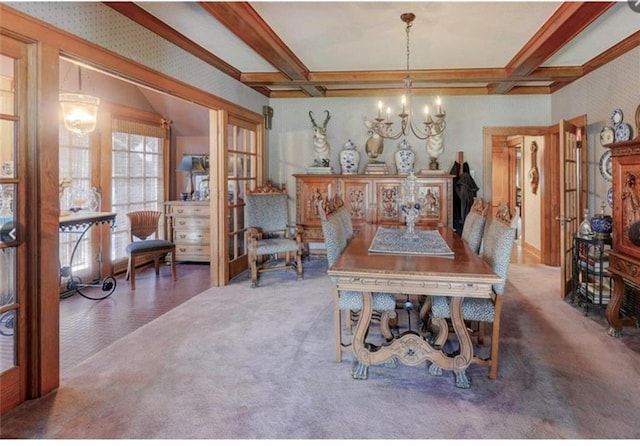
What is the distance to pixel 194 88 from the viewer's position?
3816mm

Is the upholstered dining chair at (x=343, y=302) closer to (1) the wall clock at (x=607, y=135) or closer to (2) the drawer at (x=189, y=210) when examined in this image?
(1) the wall clock at (x=607, y=135)

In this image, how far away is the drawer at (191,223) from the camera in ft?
18.2

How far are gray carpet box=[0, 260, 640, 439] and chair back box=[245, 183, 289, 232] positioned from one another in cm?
188

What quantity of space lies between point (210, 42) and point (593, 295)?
4.07 metres

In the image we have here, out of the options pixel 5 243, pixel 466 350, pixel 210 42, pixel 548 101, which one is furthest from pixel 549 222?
pixel 5 243

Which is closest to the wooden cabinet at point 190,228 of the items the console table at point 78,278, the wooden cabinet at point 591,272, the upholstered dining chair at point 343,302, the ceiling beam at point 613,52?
the console table at point 78,278

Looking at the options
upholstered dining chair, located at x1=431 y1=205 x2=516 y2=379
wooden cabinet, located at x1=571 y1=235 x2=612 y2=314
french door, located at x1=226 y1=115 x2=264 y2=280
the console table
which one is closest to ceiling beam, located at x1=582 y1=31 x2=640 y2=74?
wooden cabinet, located at x1=571 y1=235 x2=612 y2=314

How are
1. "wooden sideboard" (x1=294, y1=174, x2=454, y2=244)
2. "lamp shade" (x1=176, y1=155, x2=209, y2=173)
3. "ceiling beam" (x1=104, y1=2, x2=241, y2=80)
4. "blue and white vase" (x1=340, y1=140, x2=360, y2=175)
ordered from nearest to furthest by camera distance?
"ceiling beam" (x1=104, y1=2, x2=241, y2=80) → "wooden sideboard" (x1=294, y1=174, x2=454, y2=244) → "blue and white vase" (x1=340, y1=140, x2=360, y2=175) → "lamp shade" (x1=176, y1=155, x2=209, y2=173)

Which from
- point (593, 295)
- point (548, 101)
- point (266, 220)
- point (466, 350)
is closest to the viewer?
point (466, 350)

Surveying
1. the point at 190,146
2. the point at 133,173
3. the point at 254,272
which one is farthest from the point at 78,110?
the point at 190,146

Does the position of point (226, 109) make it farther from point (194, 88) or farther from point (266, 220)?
point (266, 220)

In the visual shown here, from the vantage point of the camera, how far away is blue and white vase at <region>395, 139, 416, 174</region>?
17.9 ft

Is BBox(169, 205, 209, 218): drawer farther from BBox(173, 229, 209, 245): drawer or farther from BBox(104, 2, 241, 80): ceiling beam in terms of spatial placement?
BBox(104, 2, 241, 80): ceiling beam

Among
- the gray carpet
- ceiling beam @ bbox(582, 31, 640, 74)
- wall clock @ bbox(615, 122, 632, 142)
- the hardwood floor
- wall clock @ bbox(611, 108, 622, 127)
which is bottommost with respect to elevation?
the gray carpet
